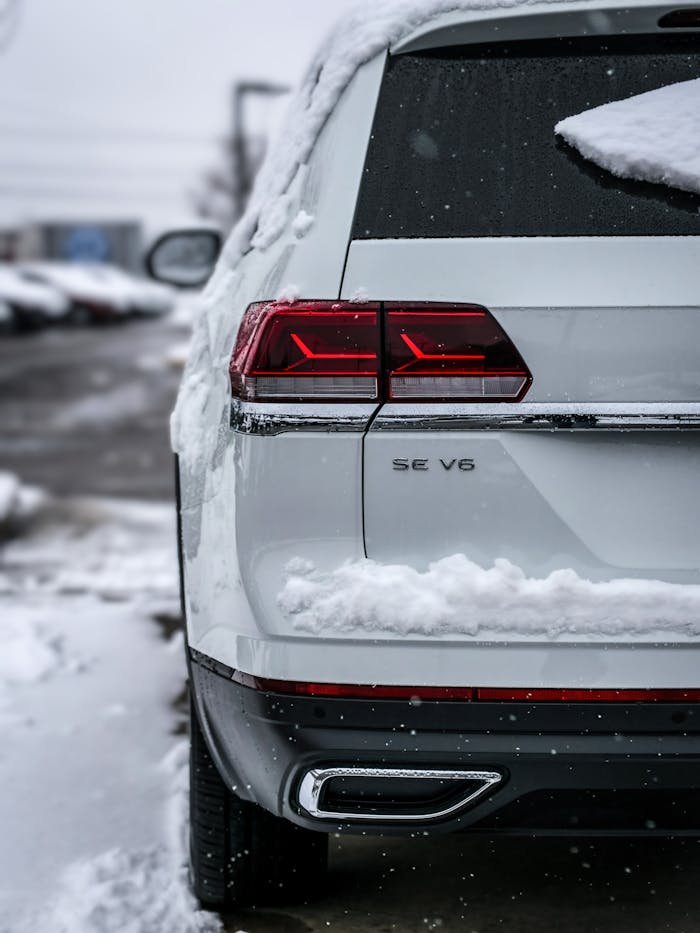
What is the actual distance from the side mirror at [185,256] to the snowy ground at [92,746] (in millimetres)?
1546

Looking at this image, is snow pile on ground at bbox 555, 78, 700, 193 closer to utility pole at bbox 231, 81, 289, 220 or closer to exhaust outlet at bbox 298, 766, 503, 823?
exhaust outlet at bbox 298, 766, 503, 823

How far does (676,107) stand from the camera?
234 centimetres

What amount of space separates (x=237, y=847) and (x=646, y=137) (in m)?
1.70

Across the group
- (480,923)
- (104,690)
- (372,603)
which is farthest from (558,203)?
(104,690)

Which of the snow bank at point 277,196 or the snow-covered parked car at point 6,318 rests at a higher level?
the snow bank at point 277,196

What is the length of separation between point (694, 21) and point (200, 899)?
2.12m

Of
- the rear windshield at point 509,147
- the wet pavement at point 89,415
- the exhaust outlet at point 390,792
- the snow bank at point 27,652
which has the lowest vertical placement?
the wet pavement at point 89,415

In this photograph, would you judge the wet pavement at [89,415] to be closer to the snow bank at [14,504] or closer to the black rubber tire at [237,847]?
the snow bank at [14,504]

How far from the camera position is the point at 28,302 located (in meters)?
35.6

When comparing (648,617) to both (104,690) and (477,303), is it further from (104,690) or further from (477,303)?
(104,690)

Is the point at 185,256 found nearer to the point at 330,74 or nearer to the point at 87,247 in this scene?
the point at 330,74

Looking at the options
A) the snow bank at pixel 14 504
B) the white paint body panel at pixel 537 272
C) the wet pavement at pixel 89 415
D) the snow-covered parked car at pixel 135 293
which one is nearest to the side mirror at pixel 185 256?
the white paint body panel at pixel 537 272

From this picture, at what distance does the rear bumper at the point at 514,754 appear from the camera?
2207mm

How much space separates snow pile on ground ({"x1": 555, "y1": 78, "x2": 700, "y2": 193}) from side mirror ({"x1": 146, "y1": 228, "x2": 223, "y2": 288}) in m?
2.22
